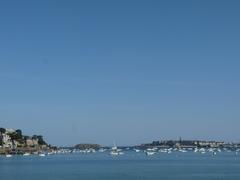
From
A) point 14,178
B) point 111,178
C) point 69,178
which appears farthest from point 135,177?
point 14,178

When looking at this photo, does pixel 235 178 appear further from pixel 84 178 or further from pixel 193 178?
pixel 84 178

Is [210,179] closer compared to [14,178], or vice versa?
[210,179]

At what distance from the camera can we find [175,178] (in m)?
102

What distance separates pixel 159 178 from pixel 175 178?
2.61 m

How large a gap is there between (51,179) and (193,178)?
21.9 m

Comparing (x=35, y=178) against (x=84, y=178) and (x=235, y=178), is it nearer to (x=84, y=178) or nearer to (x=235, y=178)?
(x=84, y=178)

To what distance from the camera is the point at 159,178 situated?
101 meters

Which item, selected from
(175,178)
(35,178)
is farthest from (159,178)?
(35,178)

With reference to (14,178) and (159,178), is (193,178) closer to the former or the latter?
(159,178)

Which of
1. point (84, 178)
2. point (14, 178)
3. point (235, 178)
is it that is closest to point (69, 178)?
point (84, 178)

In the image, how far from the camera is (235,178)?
98.7 meters

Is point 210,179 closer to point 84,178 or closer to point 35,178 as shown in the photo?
point 84,178

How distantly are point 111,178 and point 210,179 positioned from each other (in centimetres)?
1574

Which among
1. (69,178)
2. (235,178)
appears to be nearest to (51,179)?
(69,178)
